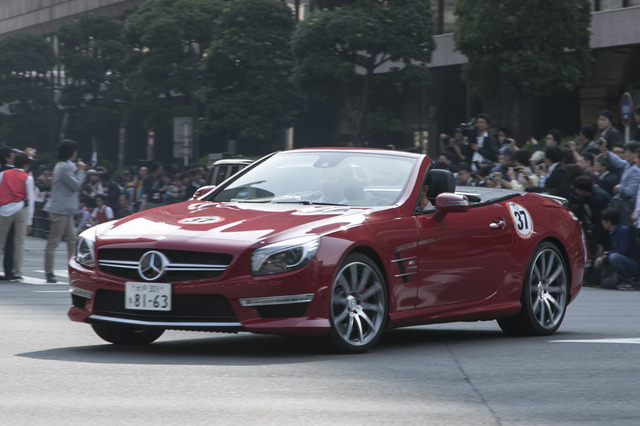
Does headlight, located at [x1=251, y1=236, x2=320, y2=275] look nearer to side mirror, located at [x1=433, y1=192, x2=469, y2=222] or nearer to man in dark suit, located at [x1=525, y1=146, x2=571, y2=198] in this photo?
side mirror, located at [x1=433, y1=192, x2=469, y2=222]

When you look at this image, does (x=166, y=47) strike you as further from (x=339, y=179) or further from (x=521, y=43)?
(x=339, y=179)

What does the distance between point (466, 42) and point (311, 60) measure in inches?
412

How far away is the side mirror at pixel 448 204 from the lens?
868cm

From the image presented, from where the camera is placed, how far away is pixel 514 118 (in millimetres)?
32094

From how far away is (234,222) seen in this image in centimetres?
807

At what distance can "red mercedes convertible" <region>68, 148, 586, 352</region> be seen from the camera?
7.69 metres

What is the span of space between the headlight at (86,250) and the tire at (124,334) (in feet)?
1.71

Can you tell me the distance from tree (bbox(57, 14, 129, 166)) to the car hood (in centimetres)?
5738

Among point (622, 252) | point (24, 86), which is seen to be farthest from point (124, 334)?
point (24, 86)

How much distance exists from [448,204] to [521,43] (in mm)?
22895

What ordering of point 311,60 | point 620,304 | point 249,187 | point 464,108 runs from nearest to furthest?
point 249,187, point 620,304, point 311,60, point 464,108

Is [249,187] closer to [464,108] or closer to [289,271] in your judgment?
[289,271]

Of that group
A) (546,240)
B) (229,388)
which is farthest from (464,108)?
(229,388)

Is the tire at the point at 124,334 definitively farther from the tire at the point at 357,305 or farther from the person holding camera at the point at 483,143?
the person holding camera at the point at 483,143
